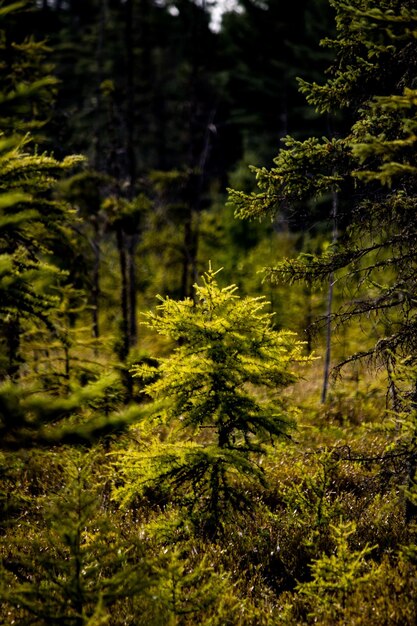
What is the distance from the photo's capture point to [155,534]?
256 inches

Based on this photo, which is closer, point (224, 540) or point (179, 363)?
point (179, 363)

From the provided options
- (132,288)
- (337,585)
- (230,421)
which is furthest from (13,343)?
(132,288)

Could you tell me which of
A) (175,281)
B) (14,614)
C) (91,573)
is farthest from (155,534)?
(175,281)

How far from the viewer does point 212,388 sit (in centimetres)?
611

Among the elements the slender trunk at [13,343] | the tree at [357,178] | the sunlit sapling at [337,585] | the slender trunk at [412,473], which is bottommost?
the sunlit sapling at [337,585]

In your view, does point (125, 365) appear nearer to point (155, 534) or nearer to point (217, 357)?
point (217, 357)

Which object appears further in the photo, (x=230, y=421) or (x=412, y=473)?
(x=230, y=421)

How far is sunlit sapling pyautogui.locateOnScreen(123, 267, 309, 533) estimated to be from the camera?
5.91 meters

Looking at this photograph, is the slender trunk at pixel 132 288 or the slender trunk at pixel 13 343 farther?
the slender trunk at pixel 132 288

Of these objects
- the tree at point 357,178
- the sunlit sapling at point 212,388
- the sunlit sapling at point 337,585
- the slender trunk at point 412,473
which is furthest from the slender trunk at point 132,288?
the sunlit sapling at point 337,585

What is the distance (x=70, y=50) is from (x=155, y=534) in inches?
1417

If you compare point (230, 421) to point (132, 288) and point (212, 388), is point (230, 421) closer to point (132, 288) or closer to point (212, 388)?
point (212, 388)

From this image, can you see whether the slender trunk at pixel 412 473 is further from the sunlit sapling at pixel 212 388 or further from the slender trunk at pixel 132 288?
the slender trunk at pixel 132 288

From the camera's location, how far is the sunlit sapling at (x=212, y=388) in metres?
5.91
